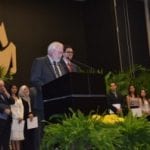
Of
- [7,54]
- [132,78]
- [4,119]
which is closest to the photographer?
[4,119]

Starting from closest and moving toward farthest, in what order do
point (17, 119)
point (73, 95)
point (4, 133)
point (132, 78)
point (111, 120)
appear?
point (111, 120), point (73, 95), point (4, 133), point (17, 119), point (132, 78)

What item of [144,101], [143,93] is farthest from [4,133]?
[143,93]

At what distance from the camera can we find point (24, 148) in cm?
679

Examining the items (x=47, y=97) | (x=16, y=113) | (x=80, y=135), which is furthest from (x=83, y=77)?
(x=16, y=113)

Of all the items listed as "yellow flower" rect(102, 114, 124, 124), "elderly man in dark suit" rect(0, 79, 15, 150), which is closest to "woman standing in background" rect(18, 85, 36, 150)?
"elderly man in dark suit" rect(0, 79, 15, 150)

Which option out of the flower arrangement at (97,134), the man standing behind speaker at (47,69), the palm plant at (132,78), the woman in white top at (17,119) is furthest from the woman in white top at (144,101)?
the flower arrangement at (97,134)

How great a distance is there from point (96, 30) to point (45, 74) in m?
7.25

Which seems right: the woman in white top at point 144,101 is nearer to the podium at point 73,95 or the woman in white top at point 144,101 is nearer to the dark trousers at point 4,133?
the dark trousers at point 4,133

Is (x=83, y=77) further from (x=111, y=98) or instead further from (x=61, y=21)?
(x=61, y=21)

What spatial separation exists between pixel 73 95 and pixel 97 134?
840 millimetres

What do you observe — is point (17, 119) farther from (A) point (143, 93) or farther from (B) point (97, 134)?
(B) point (97, 134)

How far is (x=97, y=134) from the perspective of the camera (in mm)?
2510

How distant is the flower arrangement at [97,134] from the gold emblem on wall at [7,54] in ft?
20.5

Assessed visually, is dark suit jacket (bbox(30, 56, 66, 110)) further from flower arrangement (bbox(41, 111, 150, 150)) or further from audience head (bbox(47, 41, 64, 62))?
flower arrangement (bbox(41, 111, 150, 150))
